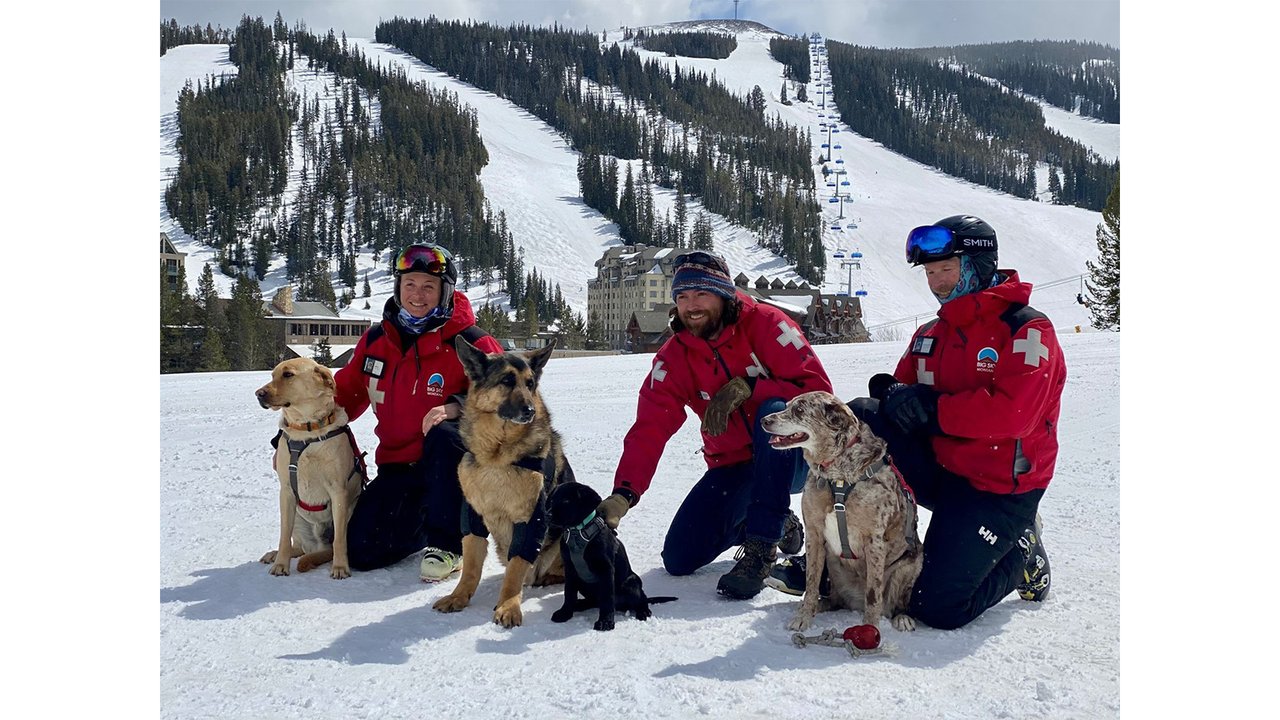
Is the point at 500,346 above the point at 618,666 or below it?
above

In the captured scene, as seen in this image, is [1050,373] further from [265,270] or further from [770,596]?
[265,270]

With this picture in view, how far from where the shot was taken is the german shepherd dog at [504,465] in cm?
355

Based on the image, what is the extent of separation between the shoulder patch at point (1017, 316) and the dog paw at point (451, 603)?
2659 millimetres

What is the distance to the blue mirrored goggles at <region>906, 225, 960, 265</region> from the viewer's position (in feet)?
11.5

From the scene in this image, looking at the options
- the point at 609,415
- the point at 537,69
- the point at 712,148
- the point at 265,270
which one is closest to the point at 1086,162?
the point at 712,148

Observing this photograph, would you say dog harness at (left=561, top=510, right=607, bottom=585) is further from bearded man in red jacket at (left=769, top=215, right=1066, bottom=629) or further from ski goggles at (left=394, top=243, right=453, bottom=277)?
ski goggles at (left=394, top=243, right=453, bottom=277)

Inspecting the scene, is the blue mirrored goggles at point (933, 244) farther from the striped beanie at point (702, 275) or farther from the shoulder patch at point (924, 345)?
the striped beanie at point (702, 275)

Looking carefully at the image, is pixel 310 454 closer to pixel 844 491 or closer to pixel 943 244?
pixel 844 491

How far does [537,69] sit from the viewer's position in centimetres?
15850

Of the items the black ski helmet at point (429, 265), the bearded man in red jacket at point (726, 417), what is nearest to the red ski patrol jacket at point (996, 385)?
the bearded man in red jacket at point (726, 417)

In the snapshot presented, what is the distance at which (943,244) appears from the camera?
138 inches

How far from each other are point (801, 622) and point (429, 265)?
2.57 m

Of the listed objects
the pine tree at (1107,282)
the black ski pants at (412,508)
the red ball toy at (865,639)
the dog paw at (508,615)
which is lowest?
the dog paw at (508,615)

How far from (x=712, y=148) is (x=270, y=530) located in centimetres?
13114
